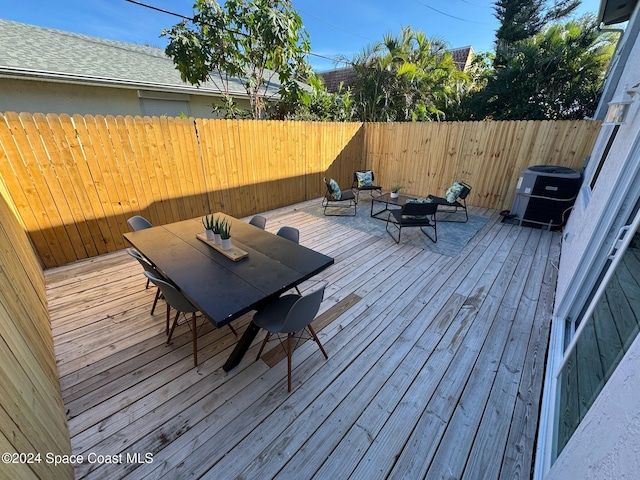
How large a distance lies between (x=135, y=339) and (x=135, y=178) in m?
2.55

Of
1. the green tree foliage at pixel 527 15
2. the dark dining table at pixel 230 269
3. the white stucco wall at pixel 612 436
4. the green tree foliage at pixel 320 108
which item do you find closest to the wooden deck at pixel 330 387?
the dark dining table at pixel 230 269

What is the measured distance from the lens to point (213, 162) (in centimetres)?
450

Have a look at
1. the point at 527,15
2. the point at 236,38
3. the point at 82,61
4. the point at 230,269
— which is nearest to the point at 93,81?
the point at 82,61

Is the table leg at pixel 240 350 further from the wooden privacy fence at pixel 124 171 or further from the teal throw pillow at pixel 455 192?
the teal throw pillow at pixel 455 192

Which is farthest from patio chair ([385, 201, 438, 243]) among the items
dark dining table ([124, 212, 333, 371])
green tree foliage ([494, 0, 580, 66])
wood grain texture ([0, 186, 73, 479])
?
green tree foliage ([494, 0, 580, 66])

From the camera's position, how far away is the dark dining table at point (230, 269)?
1650mm

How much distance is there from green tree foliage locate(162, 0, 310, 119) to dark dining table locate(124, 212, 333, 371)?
503 cm

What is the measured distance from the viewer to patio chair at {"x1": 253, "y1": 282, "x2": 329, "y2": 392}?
165cm

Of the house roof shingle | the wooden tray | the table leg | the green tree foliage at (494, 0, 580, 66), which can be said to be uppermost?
the green tree foliage at (494, 0, 580, 66)

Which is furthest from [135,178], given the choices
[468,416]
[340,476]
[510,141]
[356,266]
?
[510,141]

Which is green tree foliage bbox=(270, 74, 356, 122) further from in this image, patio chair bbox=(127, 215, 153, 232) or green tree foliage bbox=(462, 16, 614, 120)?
patio chair bbox=(127, 215, 153, 232)

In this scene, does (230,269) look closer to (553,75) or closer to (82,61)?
(82,61)

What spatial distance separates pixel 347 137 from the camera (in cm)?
685

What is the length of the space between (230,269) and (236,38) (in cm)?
631
